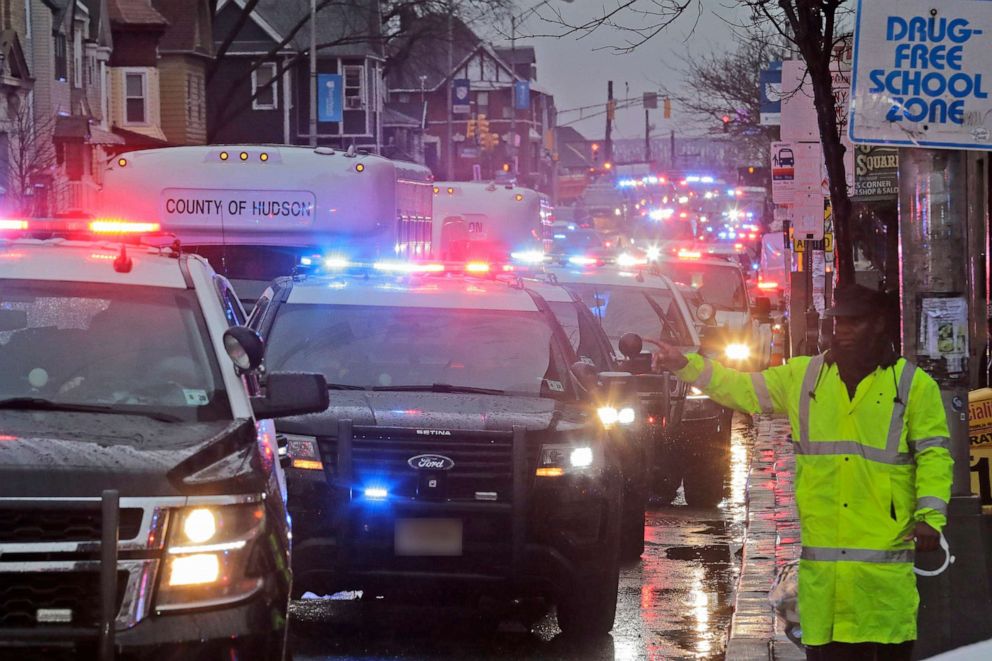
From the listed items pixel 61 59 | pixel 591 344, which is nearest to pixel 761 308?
pixel 591 344

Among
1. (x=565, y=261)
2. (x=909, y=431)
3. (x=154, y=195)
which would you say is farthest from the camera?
(x=154, y=195)

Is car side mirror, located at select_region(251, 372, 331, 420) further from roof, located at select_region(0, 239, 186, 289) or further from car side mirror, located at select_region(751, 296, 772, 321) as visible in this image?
car side mirror, located at select_region(751, 296, 772, 321)

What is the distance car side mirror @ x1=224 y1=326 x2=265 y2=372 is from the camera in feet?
22.2

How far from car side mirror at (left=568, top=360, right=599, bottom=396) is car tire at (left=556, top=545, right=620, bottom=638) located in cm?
105

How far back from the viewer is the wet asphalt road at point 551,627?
8984mm

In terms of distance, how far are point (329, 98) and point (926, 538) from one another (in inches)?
2094

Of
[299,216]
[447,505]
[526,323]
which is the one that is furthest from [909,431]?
[299,216]

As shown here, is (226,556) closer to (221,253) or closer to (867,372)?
(867,372)

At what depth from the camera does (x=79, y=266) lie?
7.29 m

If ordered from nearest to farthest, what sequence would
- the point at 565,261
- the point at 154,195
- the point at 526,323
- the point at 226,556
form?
the point at 226,556, the point at 526,323, the point at 565,261, the point at 154,195

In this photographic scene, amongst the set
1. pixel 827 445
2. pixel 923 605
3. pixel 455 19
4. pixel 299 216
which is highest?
pixel 455 19

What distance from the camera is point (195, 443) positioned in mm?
6074

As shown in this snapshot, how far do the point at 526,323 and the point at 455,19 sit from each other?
162ft

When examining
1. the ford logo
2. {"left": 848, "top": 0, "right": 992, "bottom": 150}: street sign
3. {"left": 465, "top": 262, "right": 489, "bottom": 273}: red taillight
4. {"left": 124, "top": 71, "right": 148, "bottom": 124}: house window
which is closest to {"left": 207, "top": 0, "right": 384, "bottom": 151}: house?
{"left": 124, "top": 71, "right": 148, "bottom": 124}: house window
